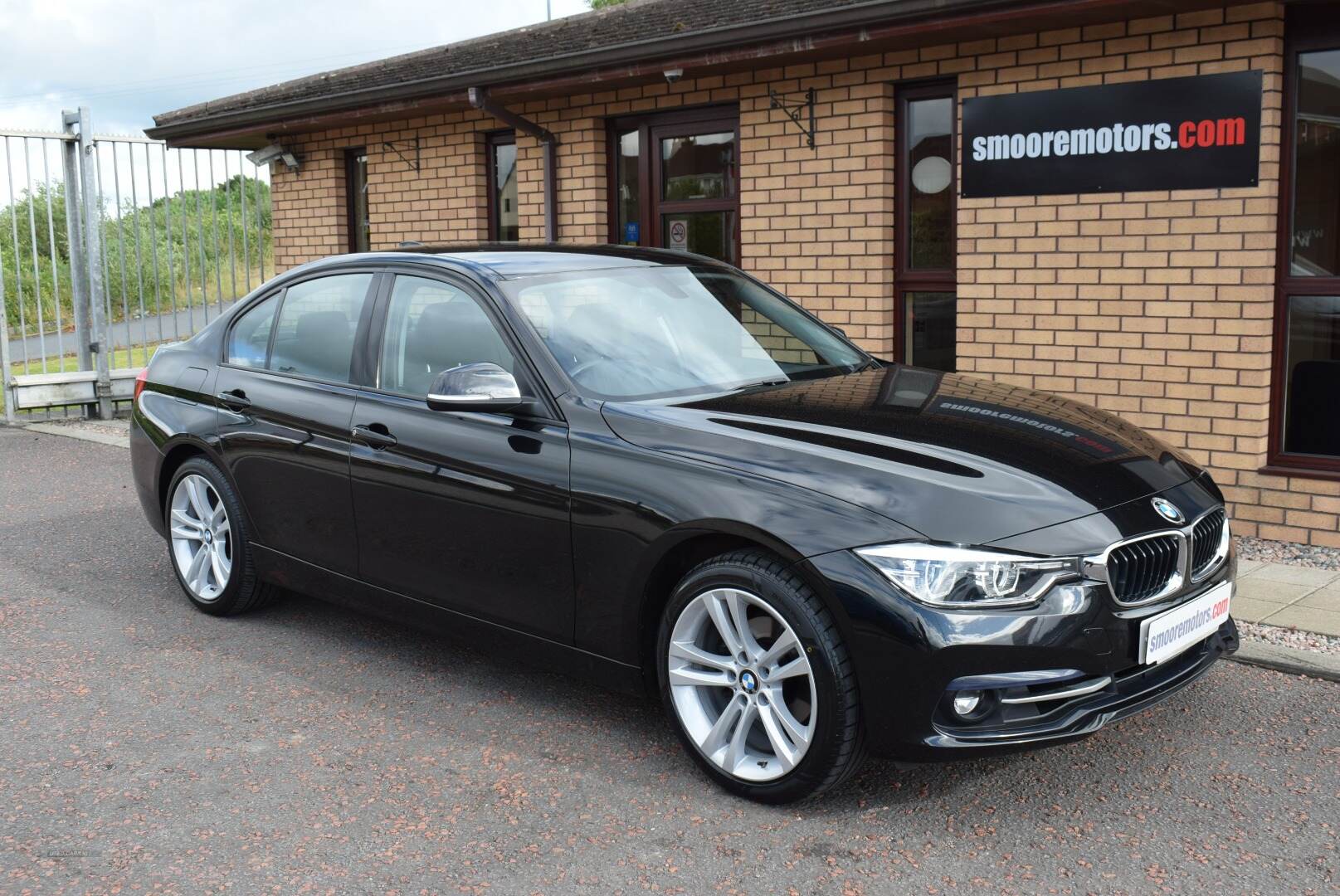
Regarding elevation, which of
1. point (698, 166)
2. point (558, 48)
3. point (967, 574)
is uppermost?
point (558, 48)

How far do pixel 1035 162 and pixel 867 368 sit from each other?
292cm

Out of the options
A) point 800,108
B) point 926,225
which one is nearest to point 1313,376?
point 926,225

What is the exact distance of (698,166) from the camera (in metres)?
9.49

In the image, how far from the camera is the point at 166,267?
13820 millimetres

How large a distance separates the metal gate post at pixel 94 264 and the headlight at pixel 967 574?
1140cm

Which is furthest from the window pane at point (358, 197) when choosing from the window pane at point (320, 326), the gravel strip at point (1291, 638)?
the gravel strip at point (1291, 638)

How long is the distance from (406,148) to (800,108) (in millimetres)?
4316

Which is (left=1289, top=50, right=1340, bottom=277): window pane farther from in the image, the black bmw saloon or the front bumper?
the front bumper

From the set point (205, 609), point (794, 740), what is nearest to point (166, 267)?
point (205, 609)

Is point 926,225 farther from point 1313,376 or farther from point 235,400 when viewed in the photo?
point 235,400

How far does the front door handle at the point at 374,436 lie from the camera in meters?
4.82

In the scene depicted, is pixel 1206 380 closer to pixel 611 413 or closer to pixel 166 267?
pixel 611 413

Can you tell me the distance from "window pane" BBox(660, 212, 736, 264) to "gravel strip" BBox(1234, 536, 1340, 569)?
13.4 ft

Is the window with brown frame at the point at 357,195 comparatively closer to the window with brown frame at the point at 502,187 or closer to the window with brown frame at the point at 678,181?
the window with brown frame at the point at 502,187
